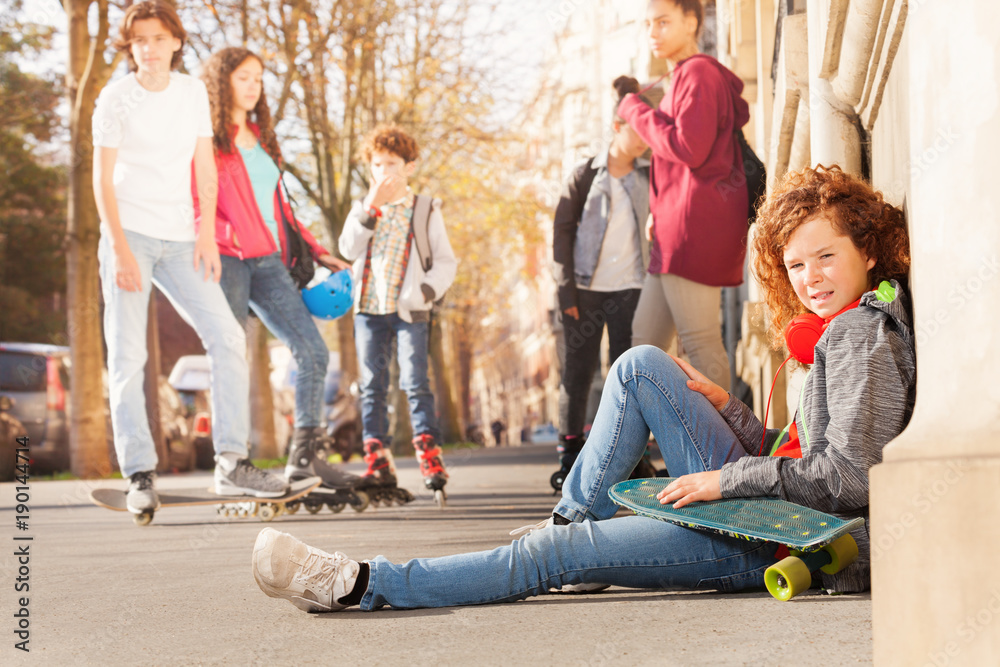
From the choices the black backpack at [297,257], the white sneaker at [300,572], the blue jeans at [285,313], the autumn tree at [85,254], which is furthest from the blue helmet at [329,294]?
the autumn tree at [85,254]

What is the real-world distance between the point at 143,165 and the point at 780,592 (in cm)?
437

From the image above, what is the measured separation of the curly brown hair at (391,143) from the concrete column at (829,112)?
2904mm

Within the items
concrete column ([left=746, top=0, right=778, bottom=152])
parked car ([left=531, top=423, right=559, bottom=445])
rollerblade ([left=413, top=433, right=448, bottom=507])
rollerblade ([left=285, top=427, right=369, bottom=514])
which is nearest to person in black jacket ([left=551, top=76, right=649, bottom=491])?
rollerblade ([left=413, top=433, right=448, bottom=507])

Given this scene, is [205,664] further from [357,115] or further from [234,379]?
[357,115]

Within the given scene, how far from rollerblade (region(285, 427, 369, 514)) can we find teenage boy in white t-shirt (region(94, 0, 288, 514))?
0.38 metres

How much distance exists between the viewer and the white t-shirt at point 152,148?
586 cm

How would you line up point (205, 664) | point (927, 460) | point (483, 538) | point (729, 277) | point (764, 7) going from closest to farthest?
point (927, 460) → point (205, 664) → point (483, 538) → point (729, 277) → point (764, 7)

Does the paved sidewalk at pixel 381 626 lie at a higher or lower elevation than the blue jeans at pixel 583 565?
lower

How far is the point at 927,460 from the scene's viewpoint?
219cm

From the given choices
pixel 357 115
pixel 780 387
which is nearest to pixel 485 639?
pixel 780 387

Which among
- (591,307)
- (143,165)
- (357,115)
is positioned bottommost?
(591,307)

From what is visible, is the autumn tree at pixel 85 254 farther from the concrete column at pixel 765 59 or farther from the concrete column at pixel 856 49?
the concrete column at pixel 856 49

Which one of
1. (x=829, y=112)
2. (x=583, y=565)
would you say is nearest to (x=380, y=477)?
(x=829, y=112)

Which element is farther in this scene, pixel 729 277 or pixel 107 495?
pixel 107 495
